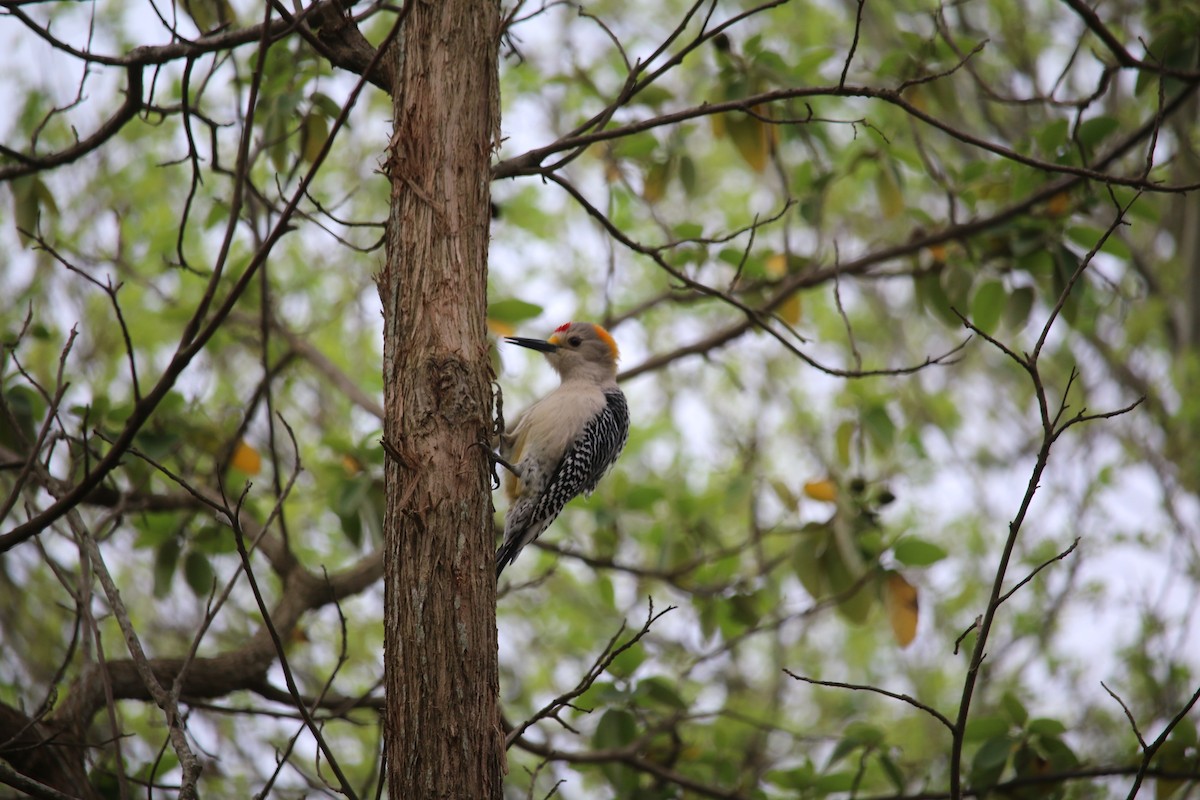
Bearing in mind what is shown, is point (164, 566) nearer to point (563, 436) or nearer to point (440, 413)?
point (563, 436)

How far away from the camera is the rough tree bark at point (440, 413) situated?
2.65 metres

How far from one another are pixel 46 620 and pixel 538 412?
4.57m

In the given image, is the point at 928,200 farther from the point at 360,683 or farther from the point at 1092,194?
the point at 360,683

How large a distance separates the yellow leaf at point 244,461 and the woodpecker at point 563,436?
120 centimetres

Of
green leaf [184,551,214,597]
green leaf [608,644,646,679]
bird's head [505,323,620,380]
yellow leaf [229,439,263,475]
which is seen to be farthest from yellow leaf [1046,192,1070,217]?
green leaf [184,551,214,597]

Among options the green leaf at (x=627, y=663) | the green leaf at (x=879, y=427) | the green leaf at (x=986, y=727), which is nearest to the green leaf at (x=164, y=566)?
the green leaf at (x=627, y=663)

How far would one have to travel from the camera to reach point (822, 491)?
489cm

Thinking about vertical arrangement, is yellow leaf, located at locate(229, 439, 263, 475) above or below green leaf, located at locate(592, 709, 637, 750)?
above

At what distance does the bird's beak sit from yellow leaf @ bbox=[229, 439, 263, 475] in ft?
4.43

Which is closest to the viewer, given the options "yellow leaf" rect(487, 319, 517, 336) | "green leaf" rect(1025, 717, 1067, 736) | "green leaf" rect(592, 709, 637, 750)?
"green leaf" rect(1025, 717, 1067, 736)

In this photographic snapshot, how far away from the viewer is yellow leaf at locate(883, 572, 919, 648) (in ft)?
15.6

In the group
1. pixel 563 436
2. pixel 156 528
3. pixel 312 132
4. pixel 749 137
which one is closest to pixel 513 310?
pixel 563 436

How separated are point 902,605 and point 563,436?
1.83 metres

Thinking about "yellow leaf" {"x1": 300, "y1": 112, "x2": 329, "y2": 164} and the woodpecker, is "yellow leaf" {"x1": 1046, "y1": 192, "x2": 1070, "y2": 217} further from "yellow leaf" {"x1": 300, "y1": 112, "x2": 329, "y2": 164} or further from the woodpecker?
"yellow leaf" {"x1": 300, "y1": 112, "x2": 329, "y2": 164}
